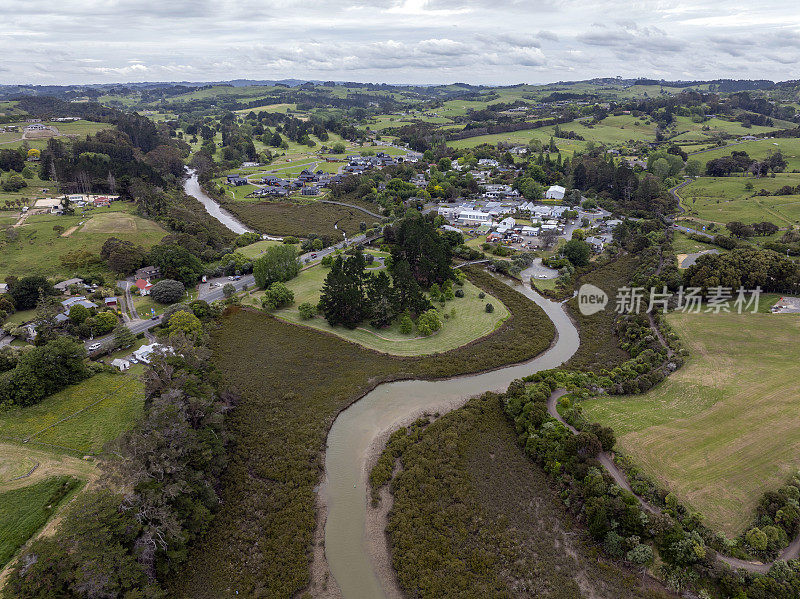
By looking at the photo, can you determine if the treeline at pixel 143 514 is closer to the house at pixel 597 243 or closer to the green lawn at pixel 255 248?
the green lawn at pixel 255 248

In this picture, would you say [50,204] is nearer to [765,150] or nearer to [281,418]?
[281,418]

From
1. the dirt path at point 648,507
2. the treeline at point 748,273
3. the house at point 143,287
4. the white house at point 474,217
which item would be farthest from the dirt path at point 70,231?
the treeline at point 748,273

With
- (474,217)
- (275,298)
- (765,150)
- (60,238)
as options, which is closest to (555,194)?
(474,217)

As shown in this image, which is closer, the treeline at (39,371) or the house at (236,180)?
the treeline at (39,371)

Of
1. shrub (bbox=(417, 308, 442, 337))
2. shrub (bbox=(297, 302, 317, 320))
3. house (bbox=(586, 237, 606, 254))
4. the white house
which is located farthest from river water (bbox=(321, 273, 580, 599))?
the white house

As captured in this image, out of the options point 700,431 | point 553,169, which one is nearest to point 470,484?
point 700,431

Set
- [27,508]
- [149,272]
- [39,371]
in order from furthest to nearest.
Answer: [149,272], [39,371], [27,508]
